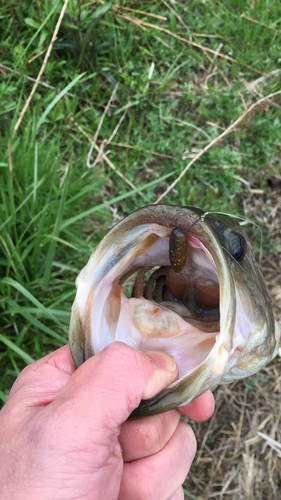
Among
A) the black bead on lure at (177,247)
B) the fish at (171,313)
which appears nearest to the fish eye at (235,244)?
the fish at (171,313)

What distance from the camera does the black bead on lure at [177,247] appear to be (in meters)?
1.03

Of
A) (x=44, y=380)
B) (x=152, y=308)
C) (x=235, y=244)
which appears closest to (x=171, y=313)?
(x=152, y=308)

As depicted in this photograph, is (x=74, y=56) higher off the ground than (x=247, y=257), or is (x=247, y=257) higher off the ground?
(x=74, y=56)

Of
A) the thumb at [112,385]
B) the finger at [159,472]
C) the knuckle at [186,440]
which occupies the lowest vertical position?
the knuckle at [186,440]

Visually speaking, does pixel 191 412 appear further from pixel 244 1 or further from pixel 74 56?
pixel 244 1

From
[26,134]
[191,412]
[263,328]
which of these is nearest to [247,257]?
[263,328]

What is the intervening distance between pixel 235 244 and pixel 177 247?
24cm

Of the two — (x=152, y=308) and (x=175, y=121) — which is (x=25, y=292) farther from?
(x=175, y=121)

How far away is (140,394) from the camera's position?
3.11 ft

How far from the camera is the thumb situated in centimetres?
89

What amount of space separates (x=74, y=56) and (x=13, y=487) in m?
2.84

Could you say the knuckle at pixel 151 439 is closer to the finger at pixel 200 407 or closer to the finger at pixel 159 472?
the finger at pixel 159 472

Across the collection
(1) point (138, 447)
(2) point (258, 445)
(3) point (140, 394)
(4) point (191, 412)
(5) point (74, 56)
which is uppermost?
(5) point (74, 56)

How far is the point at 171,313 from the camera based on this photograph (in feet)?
3.94
